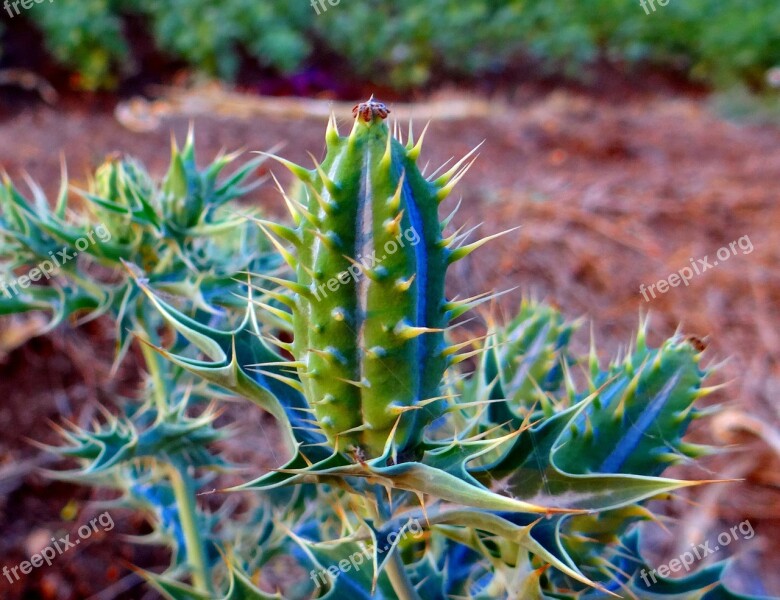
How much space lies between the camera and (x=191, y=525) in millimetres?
1357

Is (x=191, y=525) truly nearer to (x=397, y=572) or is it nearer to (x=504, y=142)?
(x=397, y=572)

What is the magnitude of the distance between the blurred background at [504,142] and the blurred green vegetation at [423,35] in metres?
0.03

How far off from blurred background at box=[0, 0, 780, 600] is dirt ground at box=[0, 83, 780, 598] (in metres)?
0.01

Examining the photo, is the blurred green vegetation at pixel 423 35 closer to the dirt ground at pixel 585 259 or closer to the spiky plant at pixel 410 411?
the dirt ground at pixel 585 259

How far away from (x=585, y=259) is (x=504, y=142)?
99.1 inches

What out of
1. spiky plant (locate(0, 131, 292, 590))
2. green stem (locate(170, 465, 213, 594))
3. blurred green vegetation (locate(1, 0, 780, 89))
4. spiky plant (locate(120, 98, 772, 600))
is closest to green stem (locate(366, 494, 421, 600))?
spiky plant (locate(120, 98, 772, 600))

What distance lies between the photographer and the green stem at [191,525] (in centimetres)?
135

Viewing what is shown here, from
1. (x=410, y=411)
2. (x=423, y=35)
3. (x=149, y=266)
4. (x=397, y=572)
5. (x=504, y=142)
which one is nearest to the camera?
(x=410, y=411)

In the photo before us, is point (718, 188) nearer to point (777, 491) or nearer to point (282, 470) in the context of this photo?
point (777, 491)

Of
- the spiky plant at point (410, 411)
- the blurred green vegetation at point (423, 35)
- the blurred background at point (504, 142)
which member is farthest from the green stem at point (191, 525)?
the blurred green vegetation at point (423, 35)

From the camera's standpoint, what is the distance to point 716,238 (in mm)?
4117

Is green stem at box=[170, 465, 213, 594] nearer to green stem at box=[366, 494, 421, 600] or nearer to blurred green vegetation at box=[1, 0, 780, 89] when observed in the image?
green stem at box=[366, 494, 421, 600]

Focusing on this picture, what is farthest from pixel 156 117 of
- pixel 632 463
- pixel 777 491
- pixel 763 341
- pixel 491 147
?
pixel 632 463

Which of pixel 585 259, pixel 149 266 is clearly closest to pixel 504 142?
pixel 585 259
